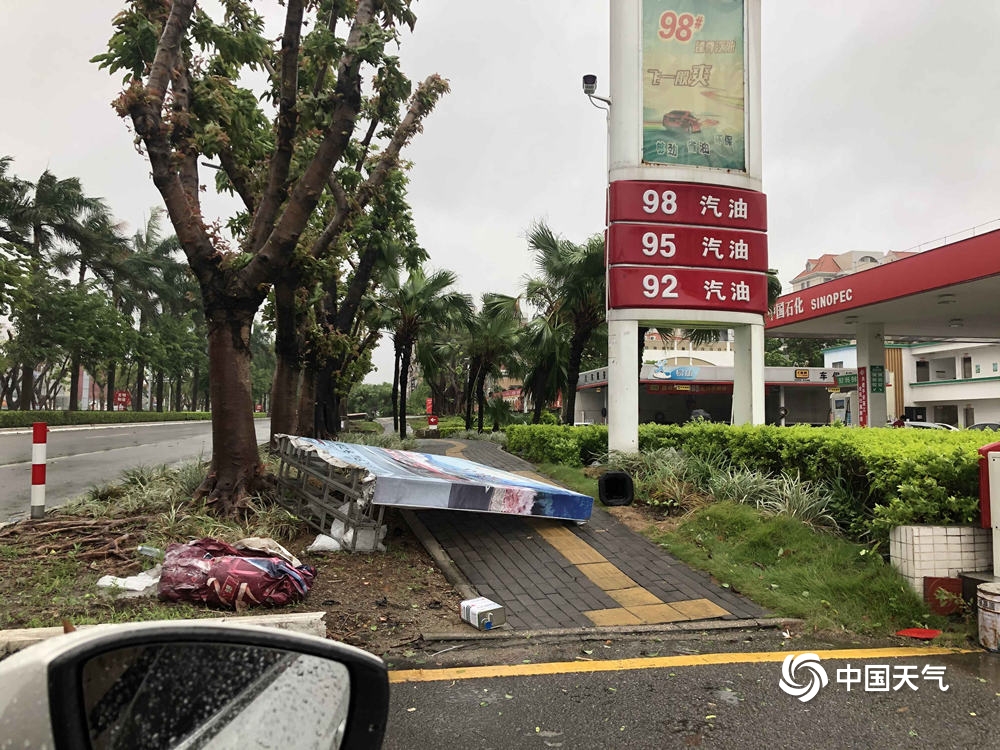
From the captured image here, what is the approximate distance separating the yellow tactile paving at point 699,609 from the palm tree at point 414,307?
629 inches

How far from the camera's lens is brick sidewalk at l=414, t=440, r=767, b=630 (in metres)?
4.91

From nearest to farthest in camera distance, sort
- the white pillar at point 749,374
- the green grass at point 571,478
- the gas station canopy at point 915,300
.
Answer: the green grass at point 571,478 < the white pillar at point 749,374 < the gas station canopy at point 915,300

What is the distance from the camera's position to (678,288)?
10.1 metres

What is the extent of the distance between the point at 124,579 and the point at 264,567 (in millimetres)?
1086

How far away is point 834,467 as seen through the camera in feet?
21.9

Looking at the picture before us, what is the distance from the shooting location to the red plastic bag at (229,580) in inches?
180

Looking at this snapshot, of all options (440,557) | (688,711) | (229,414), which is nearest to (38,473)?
(229,414)

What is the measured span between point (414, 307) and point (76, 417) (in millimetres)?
24300

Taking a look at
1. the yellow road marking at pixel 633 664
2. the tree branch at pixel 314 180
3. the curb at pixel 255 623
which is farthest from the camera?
the tree branch at pixel 314 180

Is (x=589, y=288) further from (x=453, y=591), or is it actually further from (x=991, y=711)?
(x=991, y=711)

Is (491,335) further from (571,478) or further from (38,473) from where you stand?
(38,473)

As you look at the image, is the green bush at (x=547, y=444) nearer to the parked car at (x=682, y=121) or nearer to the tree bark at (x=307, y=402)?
the tree bark at (x=307, y=402)

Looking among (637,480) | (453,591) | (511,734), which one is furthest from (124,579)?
(637,480)

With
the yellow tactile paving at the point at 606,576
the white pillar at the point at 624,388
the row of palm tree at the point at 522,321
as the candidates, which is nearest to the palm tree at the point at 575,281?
the row of palm tree at the point at 522,321
